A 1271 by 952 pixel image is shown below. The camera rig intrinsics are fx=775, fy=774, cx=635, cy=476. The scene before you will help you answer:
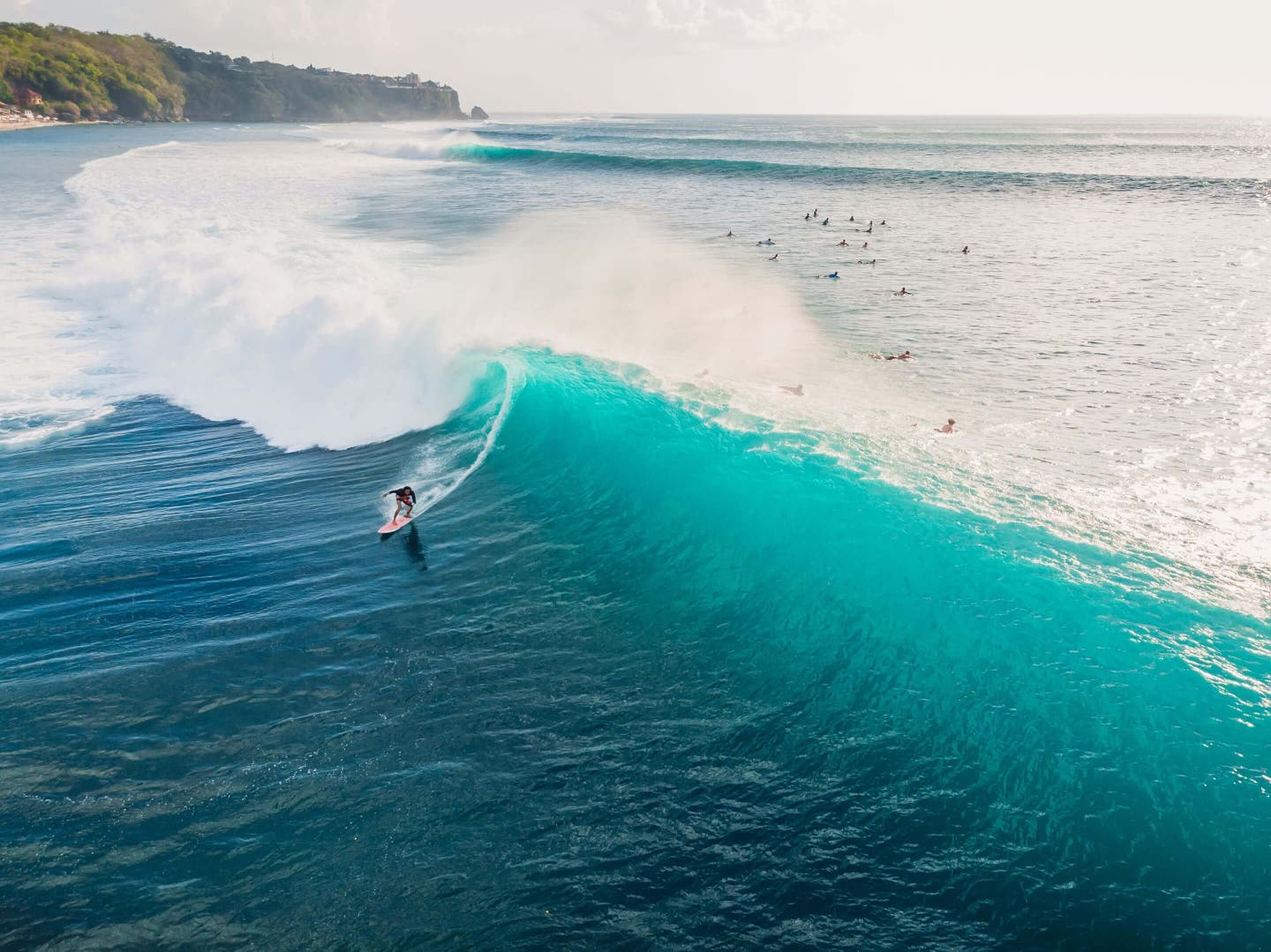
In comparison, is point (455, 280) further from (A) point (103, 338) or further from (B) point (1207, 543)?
(B) point (1207, 543)

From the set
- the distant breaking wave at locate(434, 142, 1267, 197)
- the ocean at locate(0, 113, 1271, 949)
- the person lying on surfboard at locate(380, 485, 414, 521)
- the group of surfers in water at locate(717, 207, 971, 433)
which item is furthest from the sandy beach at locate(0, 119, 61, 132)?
the person lying on surfboard at locate(380, 485, 414, 521)

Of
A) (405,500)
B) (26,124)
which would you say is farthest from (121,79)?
(405,500)

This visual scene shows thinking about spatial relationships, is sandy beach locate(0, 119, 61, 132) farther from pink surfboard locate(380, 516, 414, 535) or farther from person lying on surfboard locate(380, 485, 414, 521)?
pink surfboard locate(380, 516, 414, 535)

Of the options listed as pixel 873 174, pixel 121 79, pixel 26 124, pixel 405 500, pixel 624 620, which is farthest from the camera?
pixel 121 79

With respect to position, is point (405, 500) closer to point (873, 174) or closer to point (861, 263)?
point (861, 263)

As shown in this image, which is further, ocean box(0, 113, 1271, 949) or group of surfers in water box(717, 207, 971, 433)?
group of surfers in water box(717, 207, 971, 433)

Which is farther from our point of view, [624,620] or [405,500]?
[405,500]
